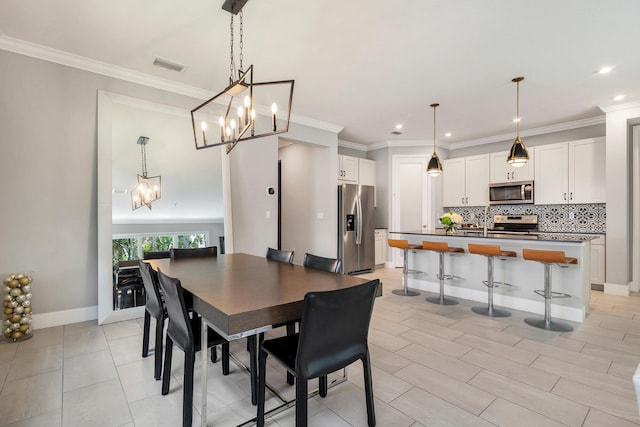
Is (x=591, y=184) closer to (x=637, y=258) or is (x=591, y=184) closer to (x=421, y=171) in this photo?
(x=637, y=258)

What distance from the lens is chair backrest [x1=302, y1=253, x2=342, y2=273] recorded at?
2.21m

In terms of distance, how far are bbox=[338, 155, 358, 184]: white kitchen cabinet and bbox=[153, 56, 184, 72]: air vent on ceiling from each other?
3442 millimetres

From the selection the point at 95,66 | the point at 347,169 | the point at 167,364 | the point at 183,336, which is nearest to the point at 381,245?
the point at 347,169

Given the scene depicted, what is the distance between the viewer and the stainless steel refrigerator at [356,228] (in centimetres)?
571

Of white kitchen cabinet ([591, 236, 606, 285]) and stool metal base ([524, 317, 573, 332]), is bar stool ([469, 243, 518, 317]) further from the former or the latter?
white kitchen cabinet ([591, 236, 606, 285])

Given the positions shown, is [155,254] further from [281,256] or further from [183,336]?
[183,336]

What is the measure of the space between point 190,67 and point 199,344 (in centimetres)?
285

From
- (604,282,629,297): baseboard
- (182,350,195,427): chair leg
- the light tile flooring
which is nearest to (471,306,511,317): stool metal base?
the light tile flooring

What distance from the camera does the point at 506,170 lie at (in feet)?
18.6

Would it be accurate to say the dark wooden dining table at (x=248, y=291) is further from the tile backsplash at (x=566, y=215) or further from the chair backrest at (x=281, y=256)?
the tile backsplash at (x=566, y=215)

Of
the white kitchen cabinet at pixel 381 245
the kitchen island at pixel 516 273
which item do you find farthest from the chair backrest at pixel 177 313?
the white kitchen cabinet at pixel 381 245

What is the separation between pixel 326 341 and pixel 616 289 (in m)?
5.18

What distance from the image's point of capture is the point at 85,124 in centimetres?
318

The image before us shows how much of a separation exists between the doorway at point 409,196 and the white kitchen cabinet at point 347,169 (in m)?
0.83
